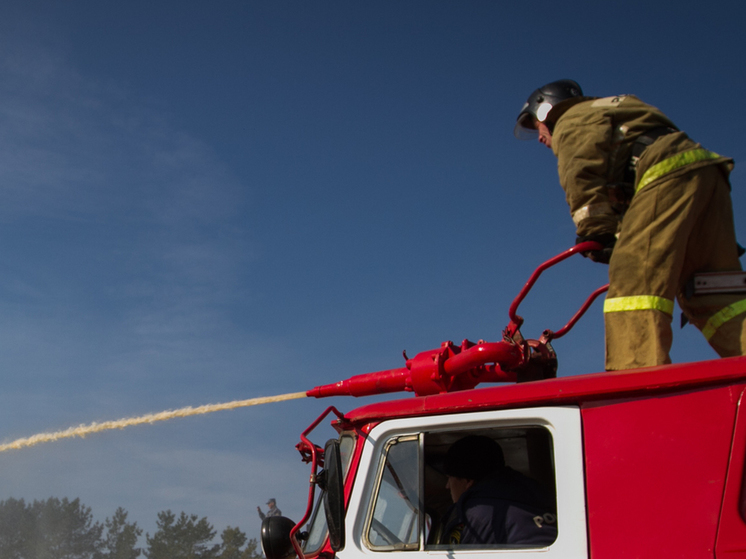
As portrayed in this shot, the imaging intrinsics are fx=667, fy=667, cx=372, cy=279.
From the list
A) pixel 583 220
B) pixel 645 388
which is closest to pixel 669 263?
pixel 583 220

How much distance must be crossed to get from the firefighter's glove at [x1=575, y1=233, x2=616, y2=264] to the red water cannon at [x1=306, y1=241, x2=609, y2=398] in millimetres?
29

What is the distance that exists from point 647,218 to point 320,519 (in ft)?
7.74

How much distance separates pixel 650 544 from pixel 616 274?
1.51m

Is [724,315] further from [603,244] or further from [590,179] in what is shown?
[590,179]

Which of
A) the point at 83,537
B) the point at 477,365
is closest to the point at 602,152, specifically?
the point at 477,365

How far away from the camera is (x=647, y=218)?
350cm

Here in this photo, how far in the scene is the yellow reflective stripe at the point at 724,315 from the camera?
3.60m

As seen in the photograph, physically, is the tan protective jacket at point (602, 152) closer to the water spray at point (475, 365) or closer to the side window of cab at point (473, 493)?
the water spray at point (475, 365)

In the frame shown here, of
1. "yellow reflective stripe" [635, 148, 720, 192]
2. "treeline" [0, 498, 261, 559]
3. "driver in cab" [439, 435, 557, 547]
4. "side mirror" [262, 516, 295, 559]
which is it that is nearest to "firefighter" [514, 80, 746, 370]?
"yellow reflective stripe" [635, 148, 720, 192]

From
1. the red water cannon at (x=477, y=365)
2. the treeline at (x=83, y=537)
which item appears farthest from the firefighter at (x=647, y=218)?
the treeline at (x=83, y=537)

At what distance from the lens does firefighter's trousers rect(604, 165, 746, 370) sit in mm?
3332

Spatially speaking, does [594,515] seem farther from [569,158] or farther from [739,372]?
[569,158]

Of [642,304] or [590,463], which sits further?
[642,304]

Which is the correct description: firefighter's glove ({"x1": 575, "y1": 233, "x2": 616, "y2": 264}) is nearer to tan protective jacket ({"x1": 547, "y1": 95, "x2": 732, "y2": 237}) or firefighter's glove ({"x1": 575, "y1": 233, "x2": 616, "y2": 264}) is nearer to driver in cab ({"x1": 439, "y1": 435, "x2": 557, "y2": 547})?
tan protective jacket ({"x1": 547, "y1": 95, "x2": 732, "y2": 237})
